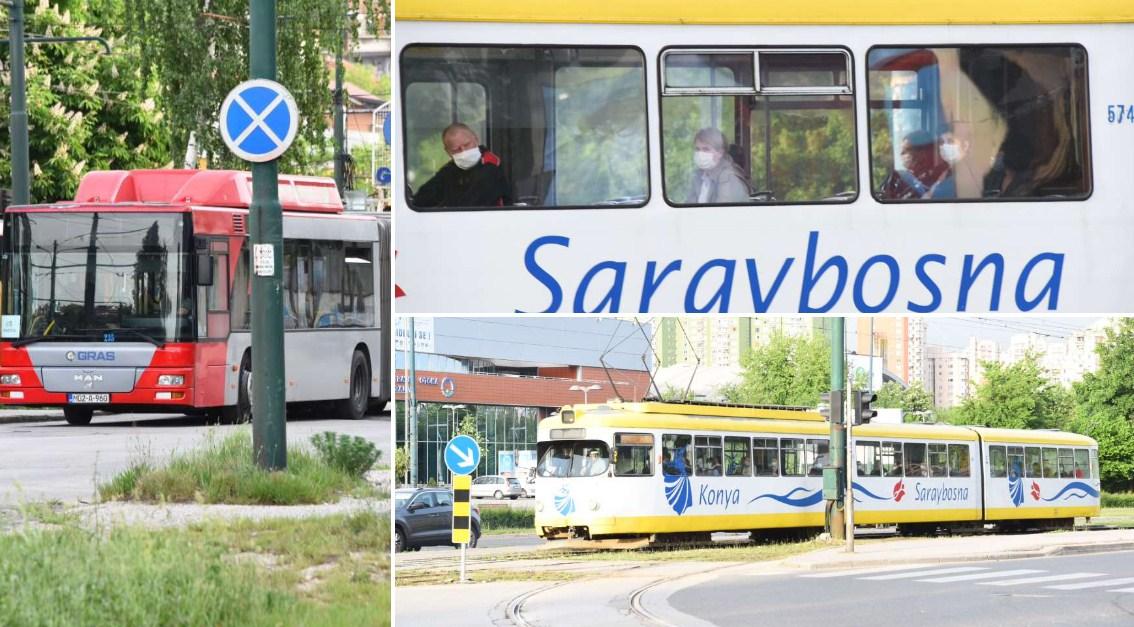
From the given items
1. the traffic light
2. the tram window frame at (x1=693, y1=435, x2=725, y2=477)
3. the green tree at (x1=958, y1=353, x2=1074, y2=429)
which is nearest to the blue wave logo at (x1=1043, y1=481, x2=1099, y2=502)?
the green tree at (x1=958, y1=353, x2=1074, y2=429)

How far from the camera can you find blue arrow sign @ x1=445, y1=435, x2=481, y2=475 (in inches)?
281

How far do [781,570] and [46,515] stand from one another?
19.4ft

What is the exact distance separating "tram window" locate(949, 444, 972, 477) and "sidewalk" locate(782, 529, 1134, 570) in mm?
423

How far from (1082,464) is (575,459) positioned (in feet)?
7.49

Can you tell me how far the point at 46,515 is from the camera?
11.4m

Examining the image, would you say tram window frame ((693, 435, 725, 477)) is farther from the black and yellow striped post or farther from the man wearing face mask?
the man wearing face mask

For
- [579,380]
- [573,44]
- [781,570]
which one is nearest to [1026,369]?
[781,570]

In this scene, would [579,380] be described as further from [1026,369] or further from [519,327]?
[1026,369]

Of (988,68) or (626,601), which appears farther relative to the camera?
(988,68)

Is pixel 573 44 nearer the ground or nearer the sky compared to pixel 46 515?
nearer the sky

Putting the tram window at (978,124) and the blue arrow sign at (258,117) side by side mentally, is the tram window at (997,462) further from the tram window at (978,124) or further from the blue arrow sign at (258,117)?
the blue arrow sign at (258,117)

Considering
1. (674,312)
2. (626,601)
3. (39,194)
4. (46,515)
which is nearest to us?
(626,601)

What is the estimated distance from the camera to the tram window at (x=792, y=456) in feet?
25.2

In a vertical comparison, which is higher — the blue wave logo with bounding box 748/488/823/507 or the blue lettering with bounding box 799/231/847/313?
the blue lettering with bounding box 799/231/847/313
